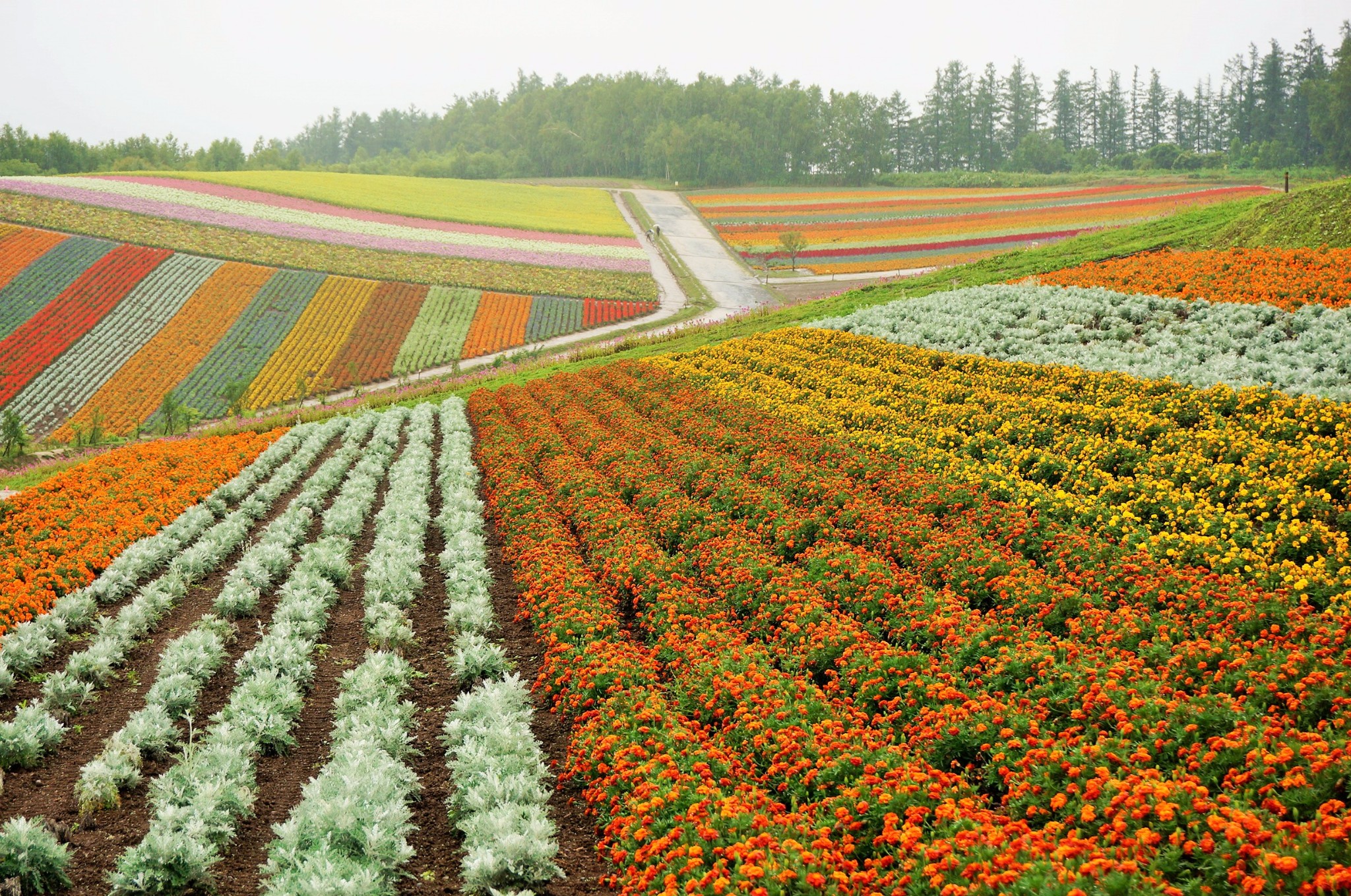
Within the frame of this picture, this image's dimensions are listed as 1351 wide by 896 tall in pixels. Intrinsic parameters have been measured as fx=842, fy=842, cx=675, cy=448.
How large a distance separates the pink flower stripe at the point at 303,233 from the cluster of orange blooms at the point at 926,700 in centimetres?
5260

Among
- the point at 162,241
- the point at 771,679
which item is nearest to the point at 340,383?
the point at 162,241

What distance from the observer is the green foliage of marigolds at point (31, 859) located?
6555mm

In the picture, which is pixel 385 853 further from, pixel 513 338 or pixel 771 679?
pixel 513 338

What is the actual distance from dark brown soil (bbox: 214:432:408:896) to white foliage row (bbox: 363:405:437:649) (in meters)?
0.32

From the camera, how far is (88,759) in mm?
8695

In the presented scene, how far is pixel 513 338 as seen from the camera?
1806 inches

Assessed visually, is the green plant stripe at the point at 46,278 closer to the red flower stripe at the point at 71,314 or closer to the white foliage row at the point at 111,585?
the red flower stripe at the point at 71,314

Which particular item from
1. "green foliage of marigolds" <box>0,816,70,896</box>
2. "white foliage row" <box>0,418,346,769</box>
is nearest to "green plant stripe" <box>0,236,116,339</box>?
"white foliage row" <box>0,418,346,769</box>

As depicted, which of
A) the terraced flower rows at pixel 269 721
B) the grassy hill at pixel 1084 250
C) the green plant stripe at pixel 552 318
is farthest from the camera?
the green plant stripe at pixel 552 318

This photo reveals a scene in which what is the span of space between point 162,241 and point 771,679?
5992 centimetres

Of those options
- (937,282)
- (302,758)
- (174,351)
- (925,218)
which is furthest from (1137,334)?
(925,218)

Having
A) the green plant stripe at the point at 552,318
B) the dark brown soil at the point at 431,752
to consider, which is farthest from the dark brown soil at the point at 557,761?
the green plant stripe at the point at 552,318

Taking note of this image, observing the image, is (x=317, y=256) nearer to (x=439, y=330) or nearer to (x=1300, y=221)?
(x=439, y=330)

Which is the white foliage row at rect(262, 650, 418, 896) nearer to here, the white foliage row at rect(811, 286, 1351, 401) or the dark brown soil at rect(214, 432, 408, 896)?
the dark brown soil at rect(214, 432, 408, 896)
